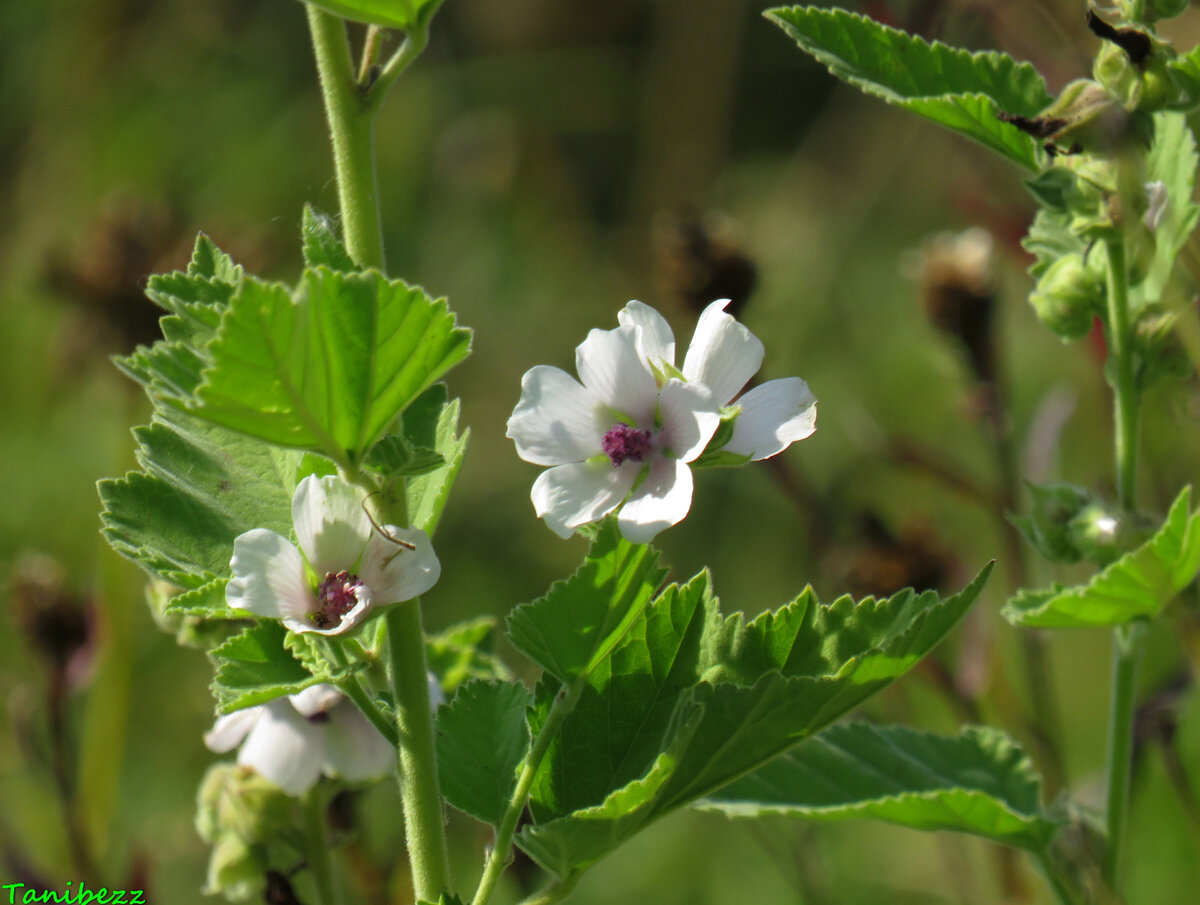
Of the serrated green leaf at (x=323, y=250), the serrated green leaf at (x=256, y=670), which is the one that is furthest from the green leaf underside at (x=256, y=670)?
the serrated green leaf at (x=323, y=250)

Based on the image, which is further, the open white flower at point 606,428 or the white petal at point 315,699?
the white petal at point 315,699

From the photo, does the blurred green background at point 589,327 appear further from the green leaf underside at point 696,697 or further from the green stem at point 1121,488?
the green leaf underside at point 696,697

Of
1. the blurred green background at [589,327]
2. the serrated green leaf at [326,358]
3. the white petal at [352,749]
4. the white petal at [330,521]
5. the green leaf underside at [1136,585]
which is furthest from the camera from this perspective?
the blurred green background at [589,327]

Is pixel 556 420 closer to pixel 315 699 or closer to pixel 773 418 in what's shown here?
pixel 773 418

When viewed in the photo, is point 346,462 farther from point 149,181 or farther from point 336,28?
point 149,181

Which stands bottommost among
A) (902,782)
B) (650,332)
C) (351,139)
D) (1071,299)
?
(902,782)

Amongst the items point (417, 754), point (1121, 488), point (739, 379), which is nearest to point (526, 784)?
point (417, 754)

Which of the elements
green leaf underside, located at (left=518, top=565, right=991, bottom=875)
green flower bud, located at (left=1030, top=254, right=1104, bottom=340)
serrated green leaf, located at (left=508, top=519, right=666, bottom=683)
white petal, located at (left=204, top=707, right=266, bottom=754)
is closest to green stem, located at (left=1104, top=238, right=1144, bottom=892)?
green flower bud, located at (left=1030, top=254, right=1104, bottom=340)
